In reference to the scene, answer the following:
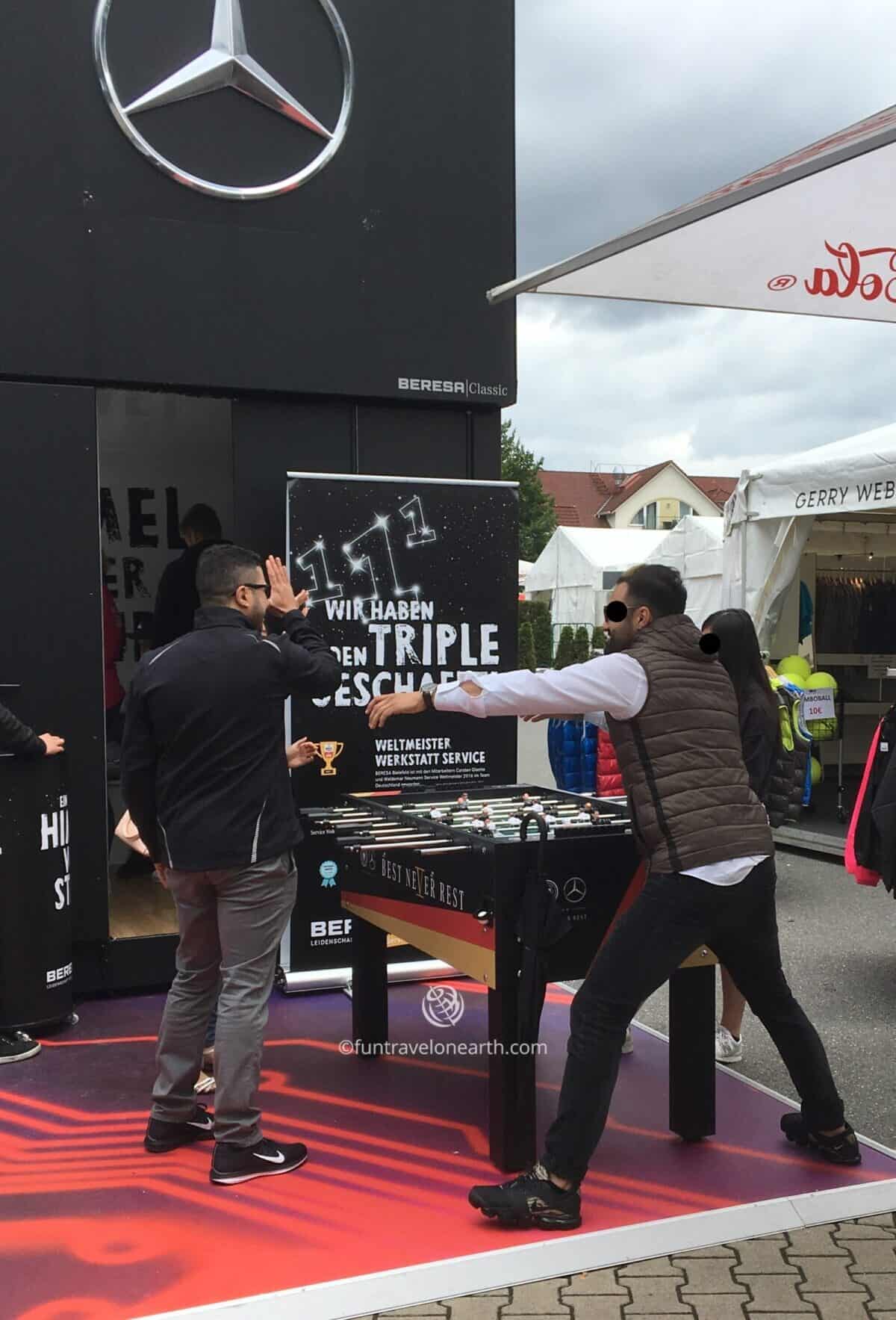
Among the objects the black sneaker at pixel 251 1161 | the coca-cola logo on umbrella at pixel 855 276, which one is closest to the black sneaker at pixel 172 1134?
the black sneaker at pixel 251 1161

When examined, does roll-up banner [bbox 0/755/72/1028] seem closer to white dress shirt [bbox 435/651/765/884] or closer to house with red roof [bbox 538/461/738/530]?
white dress shirt [bbox 435/651/765/884]

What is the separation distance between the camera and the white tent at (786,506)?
822 centimetres

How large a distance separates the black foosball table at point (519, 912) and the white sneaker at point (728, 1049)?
720 mm

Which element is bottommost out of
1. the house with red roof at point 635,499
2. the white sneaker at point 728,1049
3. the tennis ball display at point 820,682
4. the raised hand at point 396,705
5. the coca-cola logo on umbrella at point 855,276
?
the white sneaker at point 728,1049

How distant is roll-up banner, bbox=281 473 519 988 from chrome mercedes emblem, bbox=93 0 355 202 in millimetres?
1319

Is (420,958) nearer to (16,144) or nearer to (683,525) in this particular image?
(16,144)

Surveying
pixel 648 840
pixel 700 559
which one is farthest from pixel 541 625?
pixel 648 840

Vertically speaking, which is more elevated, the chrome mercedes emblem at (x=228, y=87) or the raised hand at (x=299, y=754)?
the chrome mercedes emblem at (x=228, y=87)

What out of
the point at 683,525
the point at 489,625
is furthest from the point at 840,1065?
the point at 683,525

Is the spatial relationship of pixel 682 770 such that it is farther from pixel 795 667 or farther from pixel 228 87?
pixel 795 667

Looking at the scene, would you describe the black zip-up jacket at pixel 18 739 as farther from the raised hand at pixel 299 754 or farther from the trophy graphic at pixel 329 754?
the trophy graphic at pixel 329 754

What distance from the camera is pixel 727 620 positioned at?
4371 mm

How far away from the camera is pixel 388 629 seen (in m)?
5.33

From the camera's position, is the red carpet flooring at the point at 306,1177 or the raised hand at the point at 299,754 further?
the raised hand at the point at 299,754
